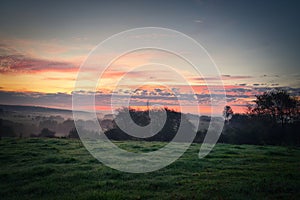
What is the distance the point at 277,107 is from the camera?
48812 millimetres

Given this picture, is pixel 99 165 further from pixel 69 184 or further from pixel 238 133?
pixel 238 133

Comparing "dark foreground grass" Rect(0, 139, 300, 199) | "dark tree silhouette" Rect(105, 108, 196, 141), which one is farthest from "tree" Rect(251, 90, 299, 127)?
"dark foreground grass" Rect(0, 139, 300, 199)

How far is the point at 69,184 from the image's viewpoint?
42.0 feet

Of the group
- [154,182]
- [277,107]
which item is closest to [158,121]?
[277,107]

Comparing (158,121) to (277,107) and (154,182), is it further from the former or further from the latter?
(154,182)

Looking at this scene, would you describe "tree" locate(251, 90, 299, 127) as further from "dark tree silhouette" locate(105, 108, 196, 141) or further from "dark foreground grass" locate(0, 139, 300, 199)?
"dark foreground grass" locate(0, 139, 300, 199)

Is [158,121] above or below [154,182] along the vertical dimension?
above

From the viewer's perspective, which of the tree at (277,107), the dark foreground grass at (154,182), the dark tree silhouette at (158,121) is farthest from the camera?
the dark tree silhouette at (158,121)

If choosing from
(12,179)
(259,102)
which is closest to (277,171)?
(12,179)

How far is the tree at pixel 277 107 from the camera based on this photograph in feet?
153

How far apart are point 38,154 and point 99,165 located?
764cm

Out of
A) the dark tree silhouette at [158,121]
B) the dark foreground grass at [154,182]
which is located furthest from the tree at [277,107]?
the dark foreground grass at [154,182]

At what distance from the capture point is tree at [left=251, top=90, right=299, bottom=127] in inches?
1838

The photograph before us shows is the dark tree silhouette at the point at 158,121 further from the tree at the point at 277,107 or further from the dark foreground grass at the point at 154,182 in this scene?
the dark foreground grass at the point at 154,182
